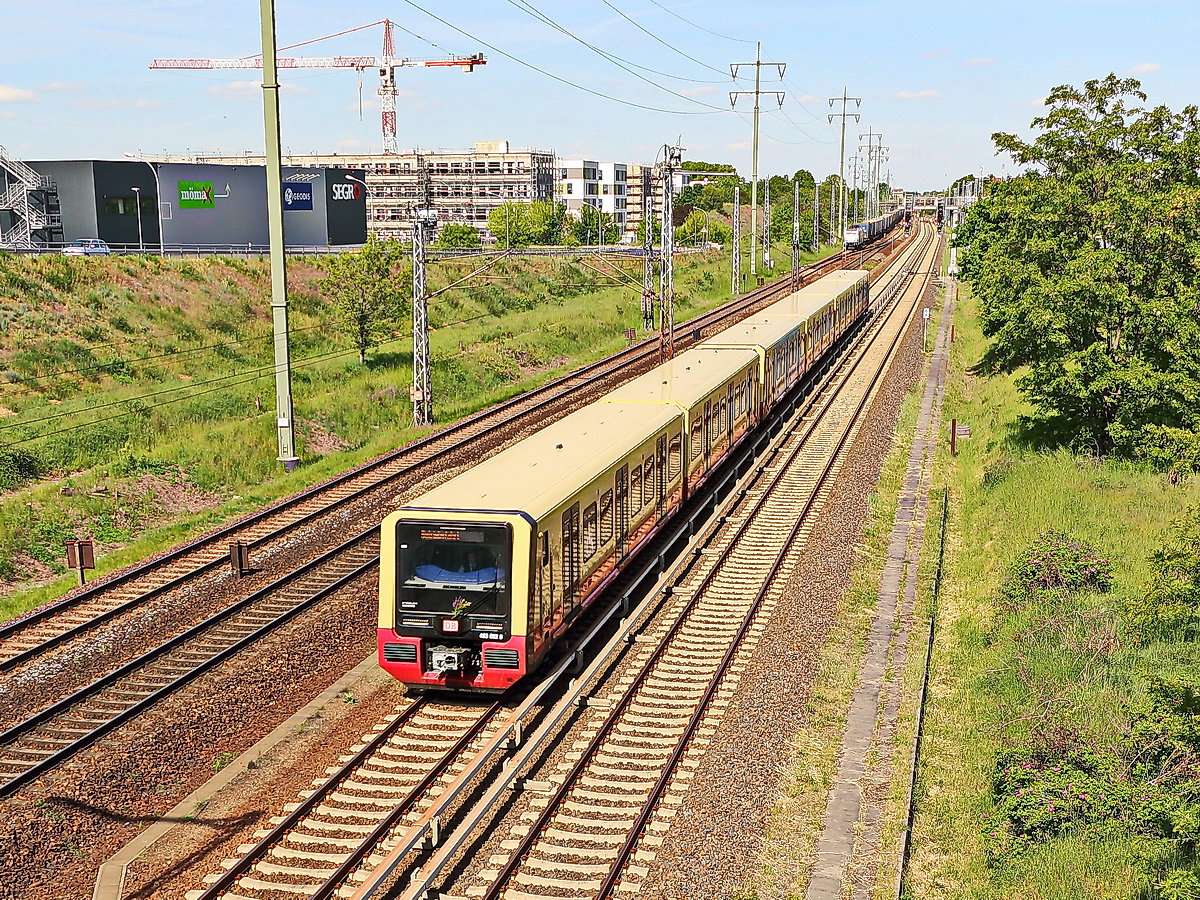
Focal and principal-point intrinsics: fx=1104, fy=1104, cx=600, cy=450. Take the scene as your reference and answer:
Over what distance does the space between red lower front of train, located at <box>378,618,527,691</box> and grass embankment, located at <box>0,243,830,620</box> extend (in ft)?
30.2

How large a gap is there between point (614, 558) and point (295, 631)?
5.33 meters

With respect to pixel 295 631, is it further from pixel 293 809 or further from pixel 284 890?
pixel 284 890

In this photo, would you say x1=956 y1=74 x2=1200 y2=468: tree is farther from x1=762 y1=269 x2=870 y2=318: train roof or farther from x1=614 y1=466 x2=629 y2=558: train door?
x1=762 y1=269 x2=870 y2=318: train roof

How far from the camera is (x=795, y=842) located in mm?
11961

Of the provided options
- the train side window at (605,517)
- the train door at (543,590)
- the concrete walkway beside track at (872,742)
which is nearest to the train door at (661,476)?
the train side window at (605,517)

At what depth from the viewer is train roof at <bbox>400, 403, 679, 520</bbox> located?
14.7 meters

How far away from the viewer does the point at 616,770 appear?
1347cm

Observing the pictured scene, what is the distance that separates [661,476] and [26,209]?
5149 cm

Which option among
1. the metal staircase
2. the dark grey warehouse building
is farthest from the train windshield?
the metal staircase

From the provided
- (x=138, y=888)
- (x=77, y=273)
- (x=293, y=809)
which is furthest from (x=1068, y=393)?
(x=77, y=273)

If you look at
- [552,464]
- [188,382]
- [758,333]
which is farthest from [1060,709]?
[188,382]

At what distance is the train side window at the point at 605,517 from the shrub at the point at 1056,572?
7.01 m

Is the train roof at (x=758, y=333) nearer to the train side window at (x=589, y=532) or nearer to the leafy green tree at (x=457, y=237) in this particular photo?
the train side window at (x=589, y=532)

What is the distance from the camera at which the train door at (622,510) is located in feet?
59.9
